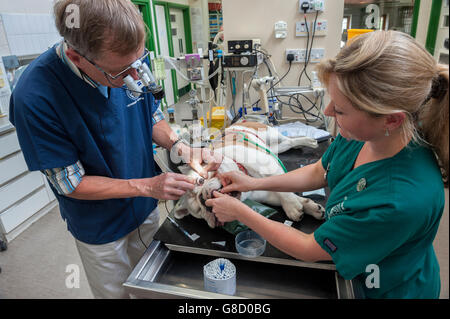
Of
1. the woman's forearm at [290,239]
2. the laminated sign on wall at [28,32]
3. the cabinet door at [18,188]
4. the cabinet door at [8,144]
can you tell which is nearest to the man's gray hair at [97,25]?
the woman's forearm at [290,239]

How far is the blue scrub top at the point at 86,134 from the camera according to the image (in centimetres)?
95

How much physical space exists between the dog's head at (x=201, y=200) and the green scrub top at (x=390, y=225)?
0.47 metres

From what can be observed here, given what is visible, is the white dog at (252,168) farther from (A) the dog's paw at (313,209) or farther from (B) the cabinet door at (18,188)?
(B) the cabinet door at (18,188)

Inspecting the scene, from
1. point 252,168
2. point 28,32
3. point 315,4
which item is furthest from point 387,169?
point 28,32

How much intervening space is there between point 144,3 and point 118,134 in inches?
215

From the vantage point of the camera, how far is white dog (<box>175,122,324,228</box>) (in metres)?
1.26

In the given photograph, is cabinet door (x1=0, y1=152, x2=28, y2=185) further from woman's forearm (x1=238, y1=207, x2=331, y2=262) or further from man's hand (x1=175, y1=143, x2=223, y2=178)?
woman's forearm (x1=238, y1=207, x2=331, y2=262)

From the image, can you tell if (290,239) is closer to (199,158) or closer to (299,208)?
(299,208)

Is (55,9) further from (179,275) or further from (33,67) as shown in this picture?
(179,275)

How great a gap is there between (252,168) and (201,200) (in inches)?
16.0

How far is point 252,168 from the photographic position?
154cm

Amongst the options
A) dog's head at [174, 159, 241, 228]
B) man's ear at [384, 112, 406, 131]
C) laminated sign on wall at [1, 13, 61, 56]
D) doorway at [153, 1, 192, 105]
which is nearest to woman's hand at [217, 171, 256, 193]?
dog's head at [174, 159, 241, 228]

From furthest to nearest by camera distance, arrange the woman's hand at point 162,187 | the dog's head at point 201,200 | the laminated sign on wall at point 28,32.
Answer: the laminated sign on wall at point 28,32
the dog's head at point 201,200
the woman's hand at point 162,187

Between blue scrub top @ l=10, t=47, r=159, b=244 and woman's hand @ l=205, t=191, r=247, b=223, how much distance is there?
1.24 feet
